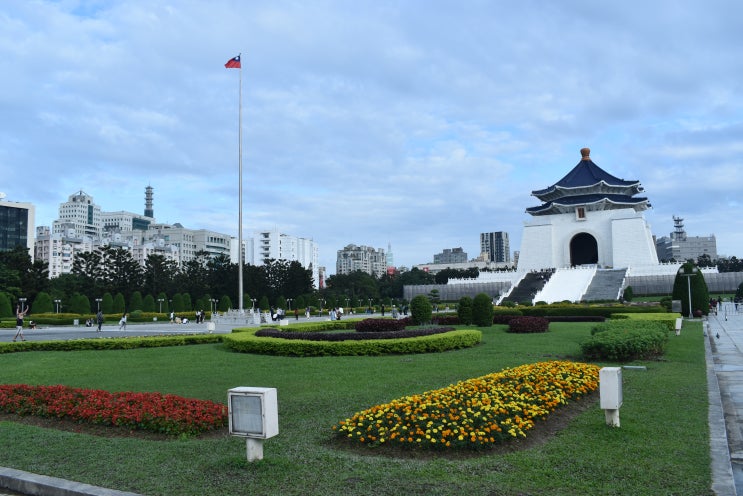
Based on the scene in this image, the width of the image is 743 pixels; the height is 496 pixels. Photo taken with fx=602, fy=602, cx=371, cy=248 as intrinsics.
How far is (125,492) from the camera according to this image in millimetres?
4297

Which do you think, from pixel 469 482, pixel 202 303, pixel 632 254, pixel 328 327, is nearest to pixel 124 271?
pixel 202 303

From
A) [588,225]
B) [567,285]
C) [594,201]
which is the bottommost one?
[567,285]

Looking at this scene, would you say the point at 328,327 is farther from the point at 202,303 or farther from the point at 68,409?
the point at 202,303

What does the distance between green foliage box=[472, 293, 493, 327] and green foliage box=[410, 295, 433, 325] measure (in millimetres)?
2159

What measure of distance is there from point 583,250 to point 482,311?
50682 mm

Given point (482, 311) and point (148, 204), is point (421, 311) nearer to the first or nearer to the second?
point (482, 311)

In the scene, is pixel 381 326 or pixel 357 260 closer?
pixel 381 326

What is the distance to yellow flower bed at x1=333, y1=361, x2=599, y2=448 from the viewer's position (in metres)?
5.32

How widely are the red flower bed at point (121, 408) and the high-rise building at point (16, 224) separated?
8746 cm

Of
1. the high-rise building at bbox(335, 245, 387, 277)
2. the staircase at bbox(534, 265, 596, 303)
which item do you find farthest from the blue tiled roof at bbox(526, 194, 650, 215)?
the high-rise building at bbox(335, 245, 387, 277)

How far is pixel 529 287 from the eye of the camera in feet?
169

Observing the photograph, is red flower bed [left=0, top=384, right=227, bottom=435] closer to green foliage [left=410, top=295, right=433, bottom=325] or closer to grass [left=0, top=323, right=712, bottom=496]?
grass [left=0, top=323, right=712, bottom=496]

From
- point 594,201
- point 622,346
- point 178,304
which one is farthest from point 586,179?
point 622,346

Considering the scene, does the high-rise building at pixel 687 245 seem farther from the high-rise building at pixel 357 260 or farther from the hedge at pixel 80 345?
the hedge at pixel 80 345
